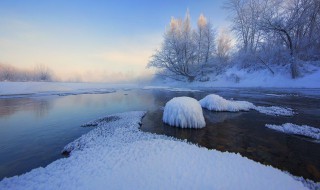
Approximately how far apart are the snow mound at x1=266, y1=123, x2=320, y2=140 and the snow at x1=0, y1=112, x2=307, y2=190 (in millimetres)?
Answer: 3499

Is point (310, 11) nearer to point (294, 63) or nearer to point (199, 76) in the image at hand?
point (294, 63)

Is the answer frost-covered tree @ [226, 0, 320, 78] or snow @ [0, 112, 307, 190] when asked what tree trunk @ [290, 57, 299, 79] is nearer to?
frost-covered tree @ [226, 0, 320, 78]

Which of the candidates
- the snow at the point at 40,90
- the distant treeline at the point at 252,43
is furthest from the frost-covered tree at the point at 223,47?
the snow at the point at 40,90

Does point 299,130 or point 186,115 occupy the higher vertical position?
point 186,115

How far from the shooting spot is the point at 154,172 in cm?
283

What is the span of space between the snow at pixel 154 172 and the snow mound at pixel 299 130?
11.5ft

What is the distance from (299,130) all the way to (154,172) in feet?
18.8

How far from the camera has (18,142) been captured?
5.35 metres

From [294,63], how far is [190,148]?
23074 mm

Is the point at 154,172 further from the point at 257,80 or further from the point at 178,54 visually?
the point at 178,54

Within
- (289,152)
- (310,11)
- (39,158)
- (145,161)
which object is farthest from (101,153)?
(310,11)

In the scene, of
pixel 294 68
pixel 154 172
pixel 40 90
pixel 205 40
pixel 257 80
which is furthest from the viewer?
pixel 205 40

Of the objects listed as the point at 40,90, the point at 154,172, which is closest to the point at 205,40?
the point at 40,90

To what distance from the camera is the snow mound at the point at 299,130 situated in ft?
17.9
